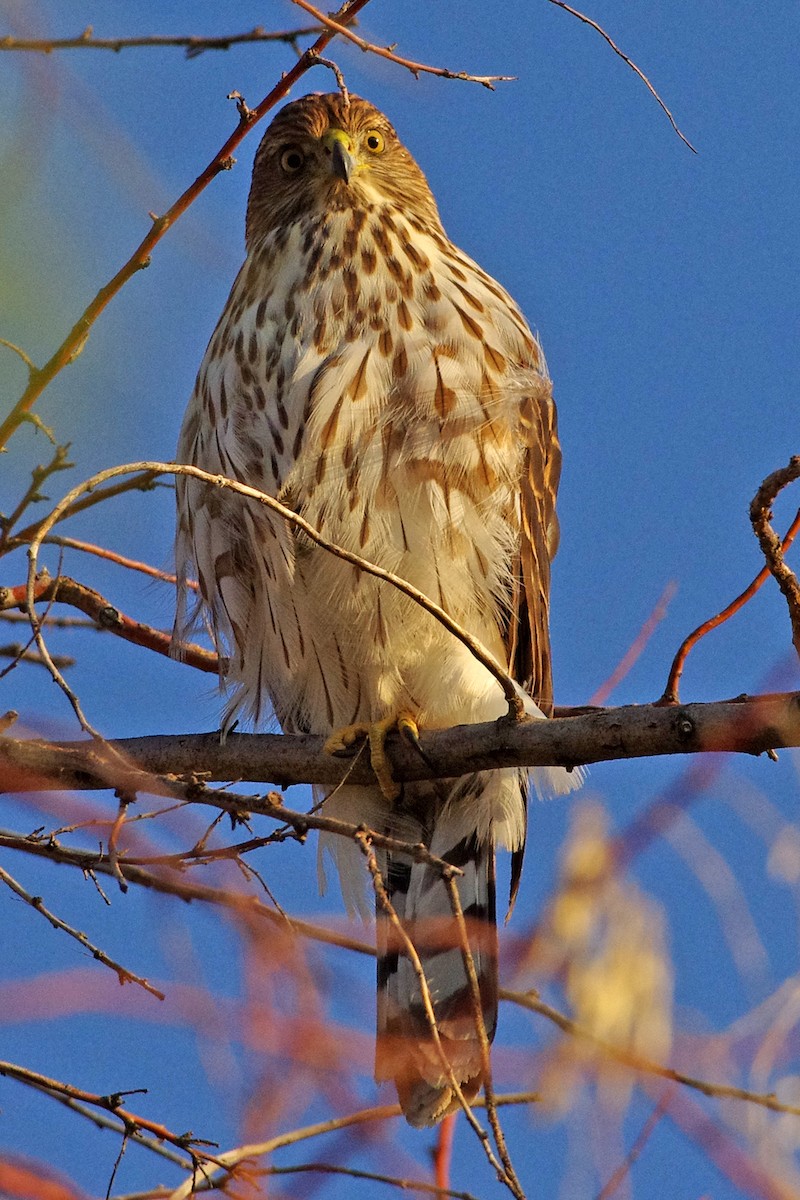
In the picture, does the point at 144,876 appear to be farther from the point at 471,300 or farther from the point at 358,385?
the point at 471,300

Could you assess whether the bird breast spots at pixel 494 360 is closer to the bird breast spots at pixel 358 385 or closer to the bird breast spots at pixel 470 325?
the bird breast spots at pixel 470 325

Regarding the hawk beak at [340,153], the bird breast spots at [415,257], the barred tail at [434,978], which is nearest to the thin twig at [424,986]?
the barred tail at [434,978]

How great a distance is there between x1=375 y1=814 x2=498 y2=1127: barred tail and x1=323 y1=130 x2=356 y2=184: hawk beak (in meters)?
1.75

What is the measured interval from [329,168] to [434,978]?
86.5 inches

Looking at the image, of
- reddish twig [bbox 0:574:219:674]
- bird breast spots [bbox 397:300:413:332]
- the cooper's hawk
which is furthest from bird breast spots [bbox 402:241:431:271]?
reddish twig [bbox 0:574:219:674]

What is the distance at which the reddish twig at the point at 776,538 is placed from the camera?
79.1 inches

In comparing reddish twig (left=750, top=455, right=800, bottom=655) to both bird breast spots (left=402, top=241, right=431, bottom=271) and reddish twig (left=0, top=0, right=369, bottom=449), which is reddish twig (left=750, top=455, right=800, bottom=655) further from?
bird breast spots (left=402, top=241, right=431, bottom=271)

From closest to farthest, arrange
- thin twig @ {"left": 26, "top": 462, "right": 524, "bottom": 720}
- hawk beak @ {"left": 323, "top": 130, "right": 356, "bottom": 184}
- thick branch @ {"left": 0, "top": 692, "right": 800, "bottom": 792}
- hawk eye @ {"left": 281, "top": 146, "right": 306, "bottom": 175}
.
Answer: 1. thin twig @ {"left": 26, "top": 462, "right": 524, "bottom": 720}
2. thick branch @ {"left": 0, "top": 692, "right": 800, "bottom": 792}
3. hawk beak @ {"left": 323, "top": 130, "right": 356, "bottom": 184}
4. hawk eye @ {"left": 281, "top": 146, "right": 306, "bottom": 175}

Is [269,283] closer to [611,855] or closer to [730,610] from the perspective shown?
[730,610]

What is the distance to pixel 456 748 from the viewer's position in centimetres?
281

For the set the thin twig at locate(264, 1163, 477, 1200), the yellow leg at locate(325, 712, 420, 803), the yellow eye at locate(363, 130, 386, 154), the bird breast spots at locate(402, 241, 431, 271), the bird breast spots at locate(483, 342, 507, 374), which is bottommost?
the thin twig at locate(264, 1163, 477, 1200)

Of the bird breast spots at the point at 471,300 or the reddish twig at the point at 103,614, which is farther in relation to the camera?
the bird breast spots at the point at 471,300

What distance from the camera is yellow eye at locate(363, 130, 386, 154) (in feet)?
13.6

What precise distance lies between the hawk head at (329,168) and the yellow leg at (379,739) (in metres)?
1.44
